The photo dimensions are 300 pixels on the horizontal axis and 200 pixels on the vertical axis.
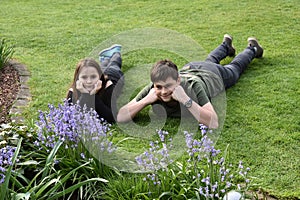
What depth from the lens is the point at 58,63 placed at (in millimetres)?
6250

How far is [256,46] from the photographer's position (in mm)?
5977

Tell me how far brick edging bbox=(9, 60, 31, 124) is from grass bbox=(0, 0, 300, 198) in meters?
0.08

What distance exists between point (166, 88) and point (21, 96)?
71.5 inches

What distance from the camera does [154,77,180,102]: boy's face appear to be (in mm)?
4270

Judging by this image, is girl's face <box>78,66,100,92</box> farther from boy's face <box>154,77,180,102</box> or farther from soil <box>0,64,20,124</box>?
soil <box>0,64,20,124</box>

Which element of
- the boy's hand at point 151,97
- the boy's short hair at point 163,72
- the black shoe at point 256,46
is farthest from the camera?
the black shoe at point 256,46

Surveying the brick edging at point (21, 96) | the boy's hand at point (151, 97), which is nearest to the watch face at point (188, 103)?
the boy's hand at point (151, 97)

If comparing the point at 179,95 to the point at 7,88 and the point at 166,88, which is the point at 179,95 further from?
the point at 7,88

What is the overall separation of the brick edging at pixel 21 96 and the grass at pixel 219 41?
0.27 ft

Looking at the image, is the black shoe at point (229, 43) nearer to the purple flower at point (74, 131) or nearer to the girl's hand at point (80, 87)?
the girl's hand at point (80, 87)

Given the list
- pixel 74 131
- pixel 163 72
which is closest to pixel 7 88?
pixel 163 72

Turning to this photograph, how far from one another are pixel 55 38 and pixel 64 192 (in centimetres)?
486

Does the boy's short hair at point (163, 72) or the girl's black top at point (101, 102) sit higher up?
the boy's short hair at point (163, 72)

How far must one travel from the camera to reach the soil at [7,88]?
4753 millimetres
